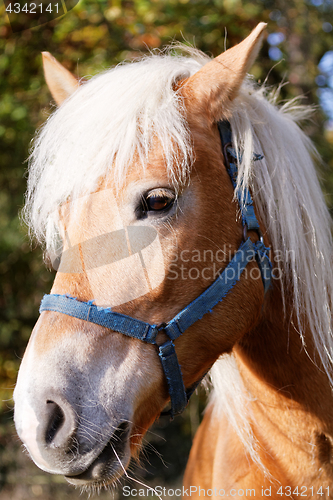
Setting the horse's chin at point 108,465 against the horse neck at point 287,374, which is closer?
the horse's chin at point 108,465

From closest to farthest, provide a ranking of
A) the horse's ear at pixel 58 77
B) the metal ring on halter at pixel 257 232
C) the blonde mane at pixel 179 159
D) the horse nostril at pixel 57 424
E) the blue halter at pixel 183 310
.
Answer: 1. the horse nostril at pixel 57 424
2. the blue halter at pixel 183 310
3. the blonde mane at pixel 179 159
4. the metal ring on halter at pixel 257 232
5. the horse's ear at pixel 58 77

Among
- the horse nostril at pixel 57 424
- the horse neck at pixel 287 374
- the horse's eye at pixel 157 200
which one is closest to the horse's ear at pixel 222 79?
the horse's eye at pixel 157 200

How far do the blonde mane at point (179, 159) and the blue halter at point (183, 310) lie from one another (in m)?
0.09

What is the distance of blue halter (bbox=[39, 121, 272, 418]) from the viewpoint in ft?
4.11

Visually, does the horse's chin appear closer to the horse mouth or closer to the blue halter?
the horse mouth

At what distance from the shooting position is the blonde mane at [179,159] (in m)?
1.39

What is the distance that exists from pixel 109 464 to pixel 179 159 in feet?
3.45

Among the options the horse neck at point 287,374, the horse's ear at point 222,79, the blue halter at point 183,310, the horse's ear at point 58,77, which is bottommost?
the horse neck at point 287,374

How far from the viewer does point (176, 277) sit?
1.34 meters

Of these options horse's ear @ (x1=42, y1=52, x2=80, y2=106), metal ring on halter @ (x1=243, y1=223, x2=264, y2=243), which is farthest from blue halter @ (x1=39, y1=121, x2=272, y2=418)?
horse's ear @ (x1=42, y1=52, x2=80, y2=106)

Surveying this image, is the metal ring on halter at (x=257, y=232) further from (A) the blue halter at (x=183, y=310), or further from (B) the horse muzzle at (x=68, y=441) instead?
(B) the horse muzzle at (x=68, y=441)

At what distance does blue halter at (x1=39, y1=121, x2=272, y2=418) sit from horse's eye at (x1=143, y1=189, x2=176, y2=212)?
329 mm

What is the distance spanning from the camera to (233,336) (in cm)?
147

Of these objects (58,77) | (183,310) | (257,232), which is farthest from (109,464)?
(58,77)
